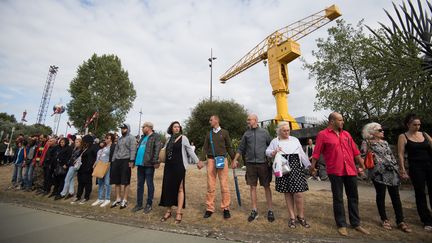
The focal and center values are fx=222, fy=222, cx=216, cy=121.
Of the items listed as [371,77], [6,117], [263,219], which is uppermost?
[6,117]

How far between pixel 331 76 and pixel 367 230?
1148 cm

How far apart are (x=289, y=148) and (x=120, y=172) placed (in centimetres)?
379

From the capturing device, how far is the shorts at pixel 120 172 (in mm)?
5066

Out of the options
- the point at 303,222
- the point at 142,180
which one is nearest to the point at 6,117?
the point at 142,180

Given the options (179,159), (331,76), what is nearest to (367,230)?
(179,159)

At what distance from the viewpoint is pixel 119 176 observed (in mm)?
5129

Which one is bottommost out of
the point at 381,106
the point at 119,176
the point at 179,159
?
the point at 119,176

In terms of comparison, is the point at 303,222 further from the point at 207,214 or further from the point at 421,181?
the point at 421,181

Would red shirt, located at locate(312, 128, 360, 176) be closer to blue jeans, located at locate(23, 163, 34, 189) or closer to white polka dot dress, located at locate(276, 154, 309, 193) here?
white polka dot dress, located at locate(276, 154, 309, 193)

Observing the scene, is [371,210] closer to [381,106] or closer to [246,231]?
[246,231]

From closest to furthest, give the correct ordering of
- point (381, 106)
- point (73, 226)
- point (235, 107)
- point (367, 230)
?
point (367, 230)
point (73, 226)
point (381, 106)
point (235, 107)

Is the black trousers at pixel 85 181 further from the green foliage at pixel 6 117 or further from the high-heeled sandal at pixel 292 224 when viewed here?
the green foliage at pixel 6 117

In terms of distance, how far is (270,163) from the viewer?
4.06 metres

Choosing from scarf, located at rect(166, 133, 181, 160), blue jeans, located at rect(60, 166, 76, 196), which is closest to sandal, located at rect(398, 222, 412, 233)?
scarf, located at rect(166, 133, 181, 160)
